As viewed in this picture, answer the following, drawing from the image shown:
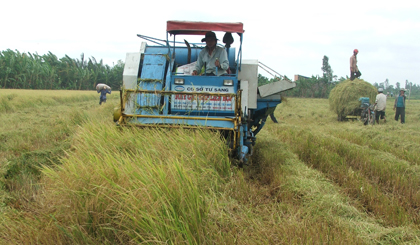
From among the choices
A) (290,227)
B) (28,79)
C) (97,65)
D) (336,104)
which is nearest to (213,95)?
(290,227)

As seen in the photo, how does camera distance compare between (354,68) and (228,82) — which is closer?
(228,82)

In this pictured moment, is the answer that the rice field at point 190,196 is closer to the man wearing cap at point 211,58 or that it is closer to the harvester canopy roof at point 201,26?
the man wearing cap at point 211,58

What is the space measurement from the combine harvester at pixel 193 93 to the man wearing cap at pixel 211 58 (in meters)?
0.19

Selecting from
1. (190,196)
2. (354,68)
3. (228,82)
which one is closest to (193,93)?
(228,82)

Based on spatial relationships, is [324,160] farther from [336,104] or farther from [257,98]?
[336,104]

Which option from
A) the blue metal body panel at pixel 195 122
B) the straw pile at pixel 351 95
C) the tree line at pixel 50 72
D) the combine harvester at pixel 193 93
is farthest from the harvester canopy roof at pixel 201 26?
the tree line at pixel 50 72

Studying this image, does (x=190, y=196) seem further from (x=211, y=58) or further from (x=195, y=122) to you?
(x=211, y=58)

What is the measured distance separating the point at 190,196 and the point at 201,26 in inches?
149

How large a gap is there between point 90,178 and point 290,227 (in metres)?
1.68

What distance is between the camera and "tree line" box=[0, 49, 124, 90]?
34312 millimetres

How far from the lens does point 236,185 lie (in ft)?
12.9

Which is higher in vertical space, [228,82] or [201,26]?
[201,26]

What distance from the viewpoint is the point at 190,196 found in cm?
288

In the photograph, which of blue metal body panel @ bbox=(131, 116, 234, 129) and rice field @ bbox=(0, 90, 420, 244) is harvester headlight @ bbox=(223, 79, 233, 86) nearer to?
blue metal body panel @ bbox=(131, 116, 234, 129)
